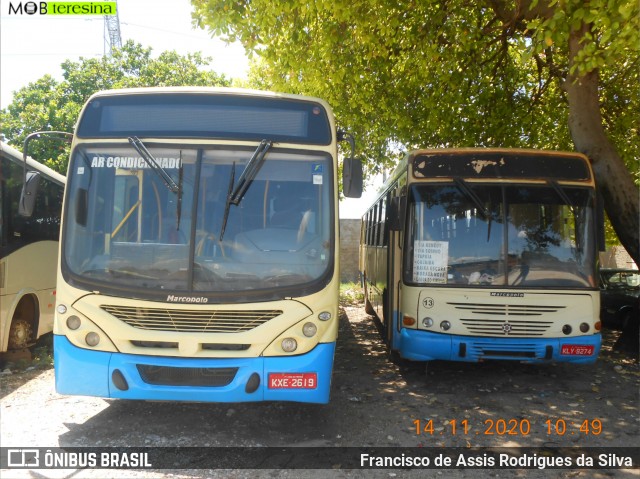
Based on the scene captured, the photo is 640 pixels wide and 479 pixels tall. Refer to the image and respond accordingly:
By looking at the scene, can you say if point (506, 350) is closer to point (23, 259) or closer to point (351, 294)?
point (23, 259)

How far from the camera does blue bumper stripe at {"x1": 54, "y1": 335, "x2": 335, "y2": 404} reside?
4.69 metres

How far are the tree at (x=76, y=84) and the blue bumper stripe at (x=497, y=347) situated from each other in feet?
54.6

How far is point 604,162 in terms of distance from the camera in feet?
29.3

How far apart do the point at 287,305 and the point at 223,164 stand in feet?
4.65

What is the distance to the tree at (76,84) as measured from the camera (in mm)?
20188

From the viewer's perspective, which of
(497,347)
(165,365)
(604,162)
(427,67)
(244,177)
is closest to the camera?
(165,365)

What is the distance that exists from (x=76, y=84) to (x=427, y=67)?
53.1ft

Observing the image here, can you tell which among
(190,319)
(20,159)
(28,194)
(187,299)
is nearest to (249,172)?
(187,299)

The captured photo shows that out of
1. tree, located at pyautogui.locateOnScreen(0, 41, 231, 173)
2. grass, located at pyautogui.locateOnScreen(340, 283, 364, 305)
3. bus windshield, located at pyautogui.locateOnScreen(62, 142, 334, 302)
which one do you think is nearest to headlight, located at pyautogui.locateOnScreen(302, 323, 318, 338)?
bus windshield, located at pyautogui.locateOnScreen(62, 142, 334, 302)

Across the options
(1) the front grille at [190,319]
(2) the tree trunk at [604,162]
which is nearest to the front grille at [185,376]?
(1) the front grille at [190,319]

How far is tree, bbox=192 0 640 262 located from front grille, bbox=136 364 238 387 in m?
5.19

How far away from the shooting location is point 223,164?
5062 millimetres

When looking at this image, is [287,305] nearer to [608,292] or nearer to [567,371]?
[567,371]

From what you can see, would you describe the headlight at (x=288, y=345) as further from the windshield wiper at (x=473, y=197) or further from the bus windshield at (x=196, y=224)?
the windshield wiper at (x=473, y=197)
